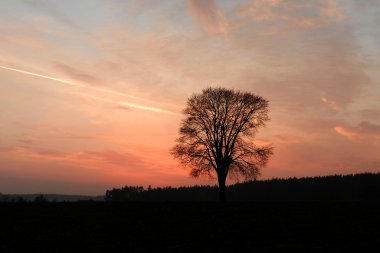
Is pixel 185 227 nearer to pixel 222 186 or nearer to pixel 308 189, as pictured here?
pixel 222 186

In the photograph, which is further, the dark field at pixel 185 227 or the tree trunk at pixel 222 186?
the tree trunk at pixel 222 186

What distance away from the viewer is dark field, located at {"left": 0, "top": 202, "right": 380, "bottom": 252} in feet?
68.7

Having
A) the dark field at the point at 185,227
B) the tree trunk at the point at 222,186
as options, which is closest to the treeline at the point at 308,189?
the tree trunk at the point at 222,186

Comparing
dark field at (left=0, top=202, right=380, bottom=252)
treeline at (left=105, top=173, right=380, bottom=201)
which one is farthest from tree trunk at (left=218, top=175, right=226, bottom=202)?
treeline at (left=105, top=173, right=380, bottom=201)

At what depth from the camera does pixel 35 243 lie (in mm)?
21500

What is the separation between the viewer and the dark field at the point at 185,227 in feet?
68.7

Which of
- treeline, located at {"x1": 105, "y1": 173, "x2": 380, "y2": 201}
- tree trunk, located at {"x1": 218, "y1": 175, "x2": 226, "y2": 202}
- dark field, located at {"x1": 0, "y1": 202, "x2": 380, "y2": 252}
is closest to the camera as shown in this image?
dark field, located at {"x1": 0, "y1": 202, "x2": 380, "y2": 252}

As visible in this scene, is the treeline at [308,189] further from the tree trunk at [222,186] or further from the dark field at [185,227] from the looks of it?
the dark field at [185,227]

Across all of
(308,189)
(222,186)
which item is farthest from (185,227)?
(308,189)

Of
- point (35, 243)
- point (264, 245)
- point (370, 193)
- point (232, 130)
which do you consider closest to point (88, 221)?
point (35, 243)

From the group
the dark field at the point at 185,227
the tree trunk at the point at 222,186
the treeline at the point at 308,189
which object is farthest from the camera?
the treeline at the point at 308,189

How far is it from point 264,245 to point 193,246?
3.46 m

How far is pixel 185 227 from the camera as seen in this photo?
25.8m

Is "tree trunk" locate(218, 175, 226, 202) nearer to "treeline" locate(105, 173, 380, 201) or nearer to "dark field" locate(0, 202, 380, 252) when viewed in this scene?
"dark field" locate(0, 202, 380, 252)
